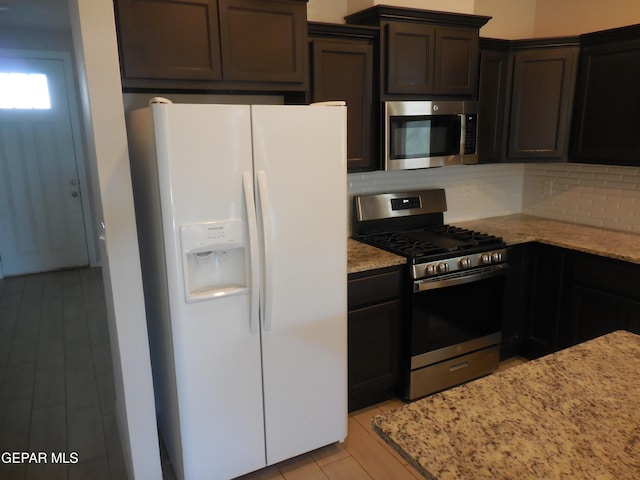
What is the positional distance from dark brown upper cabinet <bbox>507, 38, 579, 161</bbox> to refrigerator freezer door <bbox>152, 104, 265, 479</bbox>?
2.09 metres

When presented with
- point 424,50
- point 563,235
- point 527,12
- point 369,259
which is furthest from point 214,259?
point 527,12

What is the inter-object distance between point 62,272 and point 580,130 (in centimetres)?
531

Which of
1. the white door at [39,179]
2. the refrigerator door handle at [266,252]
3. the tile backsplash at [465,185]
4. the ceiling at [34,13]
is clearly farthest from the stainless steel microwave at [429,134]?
the white door at [39,179]

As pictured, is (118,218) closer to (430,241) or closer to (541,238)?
(430,241)

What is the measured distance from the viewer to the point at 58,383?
3.12 meters

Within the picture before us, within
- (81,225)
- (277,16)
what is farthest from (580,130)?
(81,225)

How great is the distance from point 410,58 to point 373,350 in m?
1.65

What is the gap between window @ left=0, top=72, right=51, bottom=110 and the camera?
4.94 metres

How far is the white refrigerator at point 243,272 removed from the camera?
1.80 meters

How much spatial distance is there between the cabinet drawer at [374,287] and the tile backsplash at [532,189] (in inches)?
26.9

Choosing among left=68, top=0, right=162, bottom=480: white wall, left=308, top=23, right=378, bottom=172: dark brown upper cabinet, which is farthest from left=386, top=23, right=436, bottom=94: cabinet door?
left=68, top=0, right=162, bottom=480: white wall

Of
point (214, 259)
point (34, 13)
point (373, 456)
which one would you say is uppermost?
point (34, 13)

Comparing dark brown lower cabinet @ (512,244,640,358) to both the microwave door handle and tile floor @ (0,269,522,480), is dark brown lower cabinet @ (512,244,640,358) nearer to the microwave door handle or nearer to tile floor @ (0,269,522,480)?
tile floor @ (0,269,522,480)
